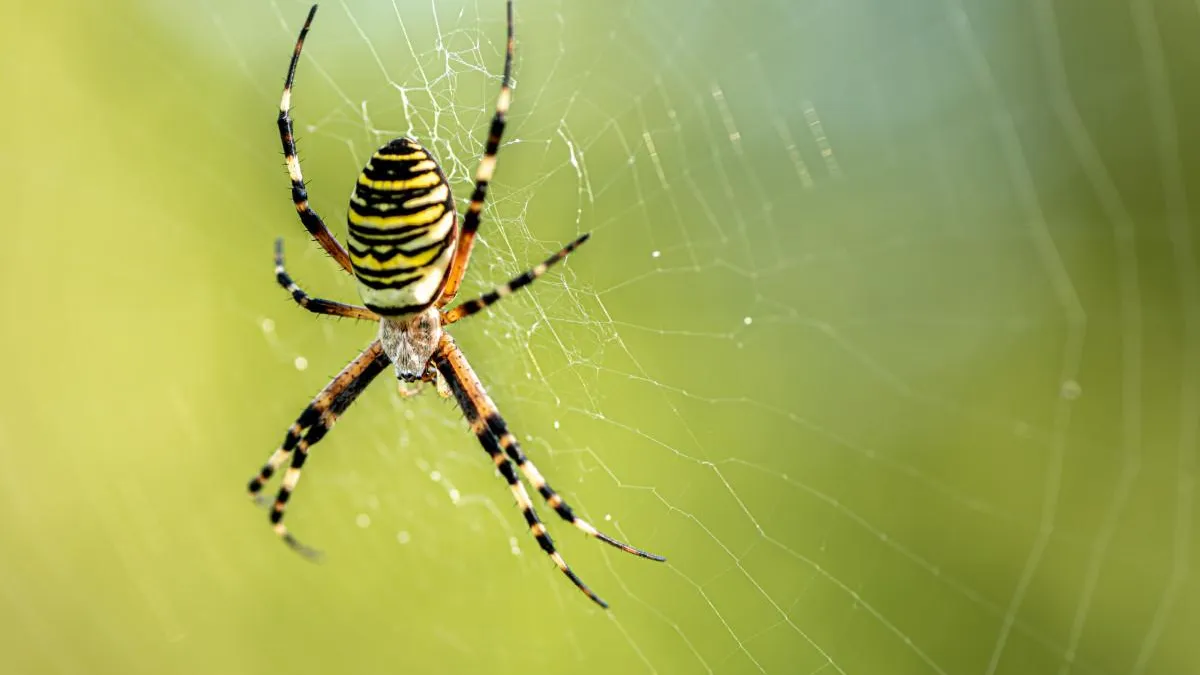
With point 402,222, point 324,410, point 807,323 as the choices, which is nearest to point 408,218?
point 402,222

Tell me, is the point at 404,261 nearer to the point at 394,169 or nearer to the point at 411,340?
the point at 394,169

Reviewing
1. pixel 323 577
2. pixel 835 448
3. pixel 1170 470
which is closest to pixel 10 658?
pixel 323 577

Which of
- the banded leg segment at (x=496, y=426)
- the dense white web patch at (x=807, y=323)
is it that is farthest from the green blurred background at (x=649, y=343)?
the banded leg segment at (x=496, y=426)

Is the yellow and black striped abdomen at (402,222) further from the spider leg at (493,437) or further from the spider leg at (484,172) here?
the spider leg at (493,437)

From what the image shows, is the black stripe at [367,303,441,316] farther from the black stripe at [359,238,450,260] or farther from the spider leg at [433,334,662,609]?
the spider leg at [433,334,662,609]

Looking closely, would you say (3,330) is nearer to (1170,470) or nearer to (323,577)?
(323,577)

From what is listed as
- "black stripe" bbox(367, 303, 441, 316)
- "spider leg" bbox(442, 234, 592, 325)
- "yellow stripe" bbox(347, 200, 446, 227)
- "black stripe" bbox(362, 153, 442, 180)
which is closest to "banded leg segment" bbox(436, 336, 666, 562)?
"spider leg" bbox(442, 234, 592, 325)
